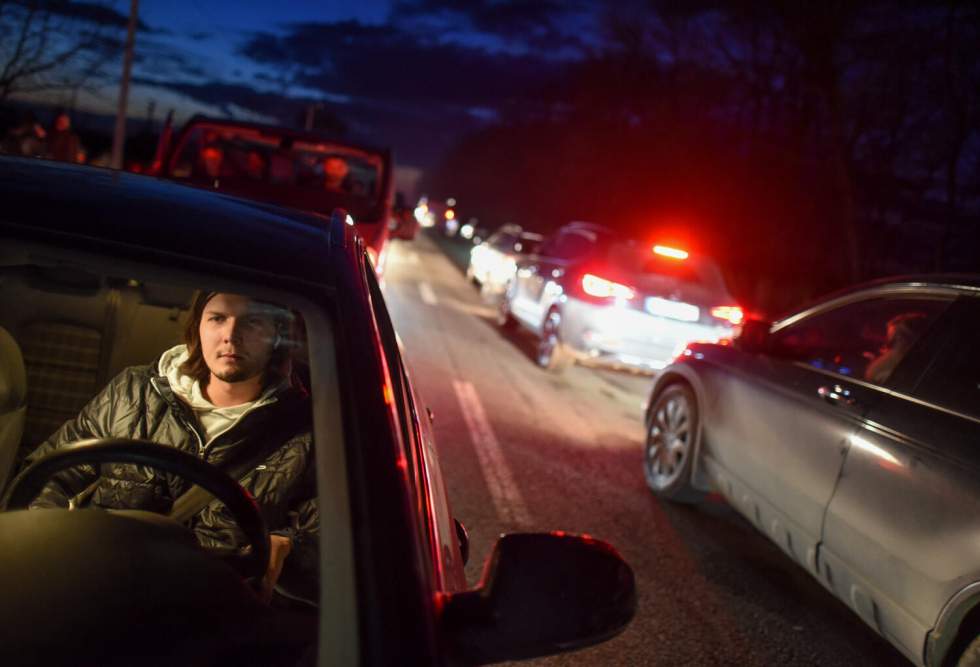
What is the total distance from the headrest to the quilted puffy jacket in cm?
15

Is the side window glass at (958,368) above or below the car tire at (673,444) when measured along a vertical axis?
above

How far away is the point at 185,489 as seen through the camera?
2.00 metres

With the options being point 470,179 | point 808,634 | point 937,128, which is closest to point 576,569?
point 808,634

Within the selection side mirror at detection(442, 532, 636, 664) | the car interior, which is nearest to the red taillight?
the car interior

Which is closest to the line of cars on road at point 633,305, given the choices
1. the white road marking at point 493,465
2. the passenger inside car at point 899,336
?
the white road marking at point 493,465

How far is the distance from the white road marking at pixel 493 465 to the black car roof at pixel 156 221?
3432 millimetres

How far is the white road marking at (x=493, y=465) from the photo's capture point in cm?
541

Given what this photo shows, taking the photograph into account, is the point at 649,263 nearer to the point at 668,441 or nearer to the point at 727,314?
the point at 727,314

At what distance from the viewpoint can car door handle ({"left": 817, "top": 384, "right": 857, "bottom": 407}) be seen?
4.11m

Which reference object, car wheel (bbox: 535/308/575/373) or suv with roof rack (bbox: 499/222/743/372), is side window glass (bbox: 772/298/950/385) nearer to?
suv with roof rack (bbox: 499/222/743/372)

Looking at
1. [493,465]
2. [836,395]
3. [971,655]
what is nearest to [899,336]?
[836,395]

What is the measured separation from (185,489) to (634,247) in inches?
330

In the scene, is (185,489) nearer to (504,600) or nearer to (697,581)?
(504,600)

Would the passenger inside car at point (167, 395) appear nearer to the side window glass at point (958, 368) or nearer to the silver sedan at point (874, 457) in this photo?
the silver sedan at point (874, 457)
